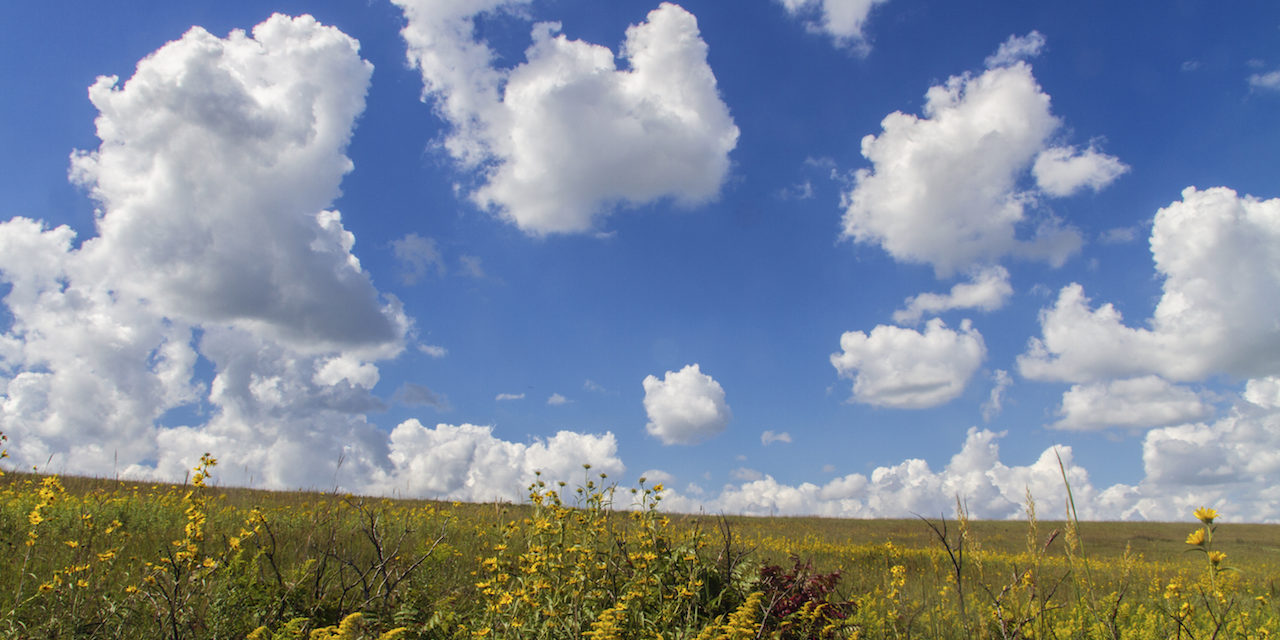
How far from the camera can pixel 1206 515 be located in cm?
302

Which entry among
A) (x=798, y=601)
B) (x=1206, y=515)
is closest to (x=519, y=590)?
(x=798, y=601)

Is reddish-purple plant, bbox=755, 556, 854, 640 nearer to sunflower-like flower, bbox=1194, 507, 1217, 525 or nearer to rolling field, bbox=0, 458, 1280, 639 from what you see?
rolling field, bbox=0, 458, 1280, 639

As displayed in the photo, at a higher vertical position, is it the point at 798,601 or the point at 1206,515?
the point at 1206,515

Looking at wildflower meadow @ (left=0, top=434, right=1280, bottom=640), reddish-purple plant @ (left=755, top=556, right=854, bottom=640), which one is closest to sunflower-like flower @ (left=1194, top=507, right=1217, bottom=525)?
wildflower meadow @ (left=0, top=434, right=1280, bottom=640)

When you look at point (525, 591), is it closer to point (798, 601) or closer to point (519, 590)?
point (519, 590)

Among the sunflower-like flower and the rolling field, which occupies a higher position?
the sunflower-like flower

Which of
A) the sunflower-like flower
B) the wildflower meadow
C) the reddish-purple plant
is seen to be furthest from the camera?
the reddish-purple plant

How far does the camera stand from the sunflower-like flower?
2.96 metres

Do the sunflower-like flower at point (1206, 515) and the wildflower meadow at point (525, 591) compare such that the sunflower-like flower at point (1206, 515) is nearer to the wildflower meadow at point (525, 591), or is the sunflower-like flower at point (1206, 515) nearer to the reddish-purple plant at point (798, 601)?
the wildflower meadow at point (525, 591)

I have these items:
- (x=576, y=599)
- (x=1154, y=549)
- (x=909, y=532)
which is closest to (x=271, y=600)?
(x=576, y=599)

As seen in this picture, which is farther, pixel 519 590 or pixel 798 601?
pixel 798 601

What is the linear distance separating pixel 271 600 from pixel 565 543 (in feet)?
7.21

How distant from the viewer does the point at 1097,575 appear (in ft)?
48.5

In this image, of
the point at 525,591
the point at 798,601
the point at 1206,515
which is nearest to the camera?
the point at 1206,515
